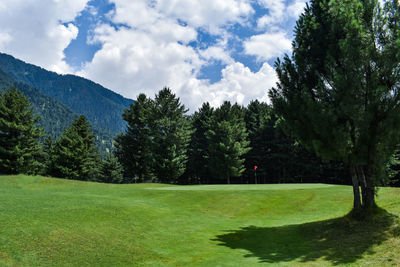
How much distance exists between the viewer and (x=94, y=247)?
1080cm

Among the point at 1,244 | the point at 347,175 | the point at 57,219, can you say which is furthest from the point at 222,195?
the point at 347,175

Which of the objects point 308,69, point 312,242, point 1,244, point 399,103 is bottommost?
point 312,242

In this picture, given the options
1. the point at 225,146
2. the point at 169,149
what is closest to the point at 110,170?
the point at 169,149

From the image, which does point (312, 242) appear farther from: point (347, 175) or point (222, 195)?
point (347, 175)

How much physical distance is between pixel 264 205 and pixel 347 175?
141 feet

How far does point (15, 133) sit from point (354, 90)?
160ft

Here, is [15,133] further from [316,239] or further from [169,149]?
[316,239]

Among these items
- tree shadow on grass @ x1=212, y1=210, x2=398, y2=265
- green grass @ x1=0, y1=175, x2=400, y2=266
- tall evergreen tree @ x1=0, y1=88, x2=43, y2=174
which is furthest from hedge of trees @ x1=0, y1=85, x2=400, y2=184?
tree shadow on grass @ x1=212, y1=210, x2=398, y2=265

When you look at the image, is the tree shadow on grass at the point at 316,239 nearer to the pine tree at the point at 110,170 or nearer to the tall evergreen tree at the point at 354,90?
the tall evergreen tree at the point at 354,90

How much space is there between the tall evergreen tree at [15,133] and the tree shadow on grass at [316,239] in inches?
1621

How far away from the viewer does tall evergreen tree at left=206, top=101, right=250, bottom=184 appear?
57781 millimetres

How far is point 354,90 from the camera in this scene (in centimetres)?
1300

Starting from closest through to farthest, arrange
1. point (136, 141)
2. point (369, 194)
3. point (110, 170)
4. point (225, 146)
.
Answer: point (369, 194) → point (225, 146) → point (136, 141) → point (110, 170)

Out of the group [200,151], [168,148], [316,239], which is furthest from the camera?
[200,151]
